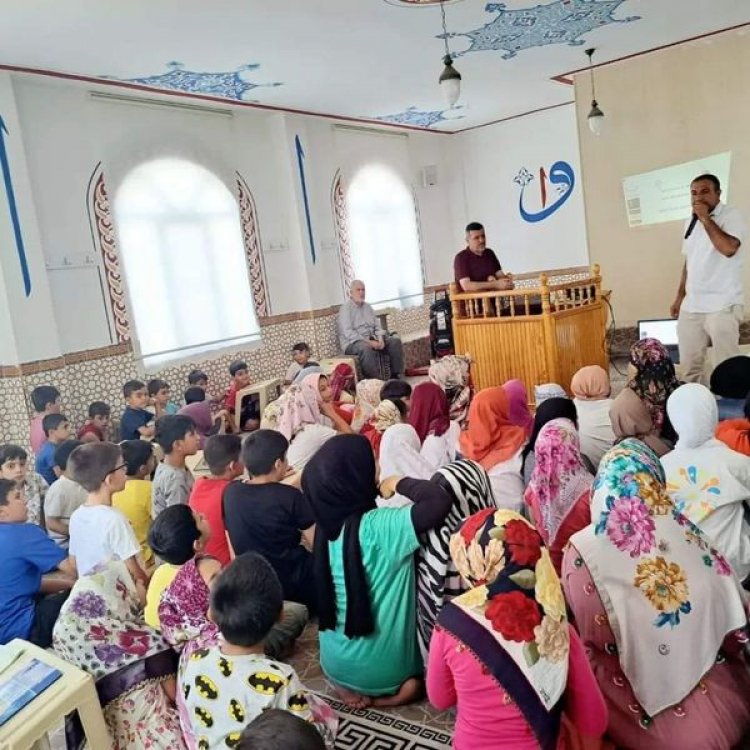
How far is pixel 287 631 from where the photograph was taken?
2.33 meters

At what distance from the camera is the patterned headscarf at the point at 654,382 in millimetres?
2703

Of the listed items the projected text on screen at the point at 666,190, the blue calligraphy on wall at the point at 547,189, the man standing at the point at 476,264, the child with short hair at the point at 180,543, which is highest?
the blue calligraphy on wall at the point at 547,189

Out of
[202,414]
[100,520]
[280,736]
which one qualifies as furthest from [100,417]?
[280,736]

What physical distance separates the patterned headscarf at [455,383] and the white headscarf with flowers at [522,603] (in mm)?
1938

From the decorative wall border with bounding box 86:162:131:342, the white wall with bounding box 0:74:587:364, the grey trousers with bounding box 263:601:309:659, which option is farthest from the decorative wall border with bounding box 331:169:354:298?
the grey trousers with bounding box 263:601:309:659

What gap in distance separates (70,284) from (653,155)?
16.7 ft

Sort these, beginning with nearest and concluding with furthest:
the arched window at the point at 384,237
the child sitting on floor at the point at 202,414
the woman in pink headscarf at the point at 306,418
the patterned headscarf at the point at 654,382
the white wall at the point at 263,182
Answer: the patterned headscarf at the point at 654,382 → the woman in pink headscarf at the point at 306,418 → the child sitting on floor at the point at 202,414 → the white wall at the point at 263,182 → the arched window at the point at 384,237

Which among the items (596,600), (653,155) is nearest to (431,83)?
(653,155)

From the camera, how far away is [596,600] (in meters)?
1.58

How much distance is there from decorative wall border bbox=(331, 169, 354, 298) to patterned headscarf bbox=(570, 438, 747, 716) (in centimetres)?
638

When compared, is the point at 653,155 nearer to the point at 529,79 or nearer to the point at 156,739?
the point at 529,79

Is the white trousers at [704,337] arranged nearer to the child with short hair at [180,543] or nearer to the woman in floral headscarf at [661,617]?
the woman in floral headscarf at [661,617]

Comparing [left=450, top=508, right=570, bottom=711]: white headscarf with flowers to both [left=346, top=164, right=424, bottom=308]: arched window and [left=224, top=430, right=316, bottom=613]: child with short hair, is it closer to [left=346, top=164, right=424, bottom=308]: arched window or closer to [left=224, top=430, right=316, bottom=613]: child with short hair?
[left=224, top=430, right=316, bottom=613]: child with short hair

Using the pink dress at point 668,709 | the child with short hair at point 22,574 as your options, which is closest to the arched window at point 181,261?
the child with short hair at point 22,574
